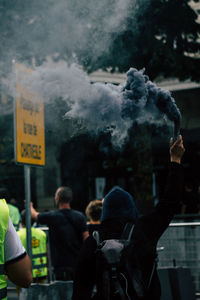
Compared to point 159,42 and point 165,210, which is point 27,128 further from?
point 159,42

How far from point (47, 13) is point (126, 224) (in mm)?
6071

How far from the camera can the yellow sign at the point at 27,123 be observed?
4.70m

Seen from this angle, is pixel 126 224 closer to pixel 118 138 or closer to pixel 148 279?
pixel 148 279

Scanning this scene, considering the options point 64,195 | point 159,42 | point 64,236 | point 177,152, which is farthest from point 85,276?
point 159,42

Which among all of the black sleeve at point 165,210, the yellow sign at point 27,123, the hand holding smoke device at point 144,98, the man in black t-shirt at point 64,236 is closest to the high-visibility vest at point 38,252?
the man in black t-shirt at point 64,236

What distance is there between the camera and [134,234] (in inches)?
105

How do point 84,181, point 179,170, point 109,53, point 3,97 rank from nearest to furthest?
point 179,170
point 109,53
point 3,97
point 84,181

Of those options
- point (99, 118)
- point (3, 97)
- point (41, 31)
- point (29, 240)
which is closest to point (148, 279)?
point (99, 118)

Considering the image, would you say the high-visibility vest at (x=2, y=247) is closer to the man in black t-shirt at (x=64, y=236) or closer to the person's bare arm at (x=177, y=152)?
the person's bare arm at (x=177, y=152)

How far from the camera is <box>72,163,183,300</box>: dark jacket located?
8.70 feet

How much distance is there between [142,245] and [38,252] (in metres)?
3.56

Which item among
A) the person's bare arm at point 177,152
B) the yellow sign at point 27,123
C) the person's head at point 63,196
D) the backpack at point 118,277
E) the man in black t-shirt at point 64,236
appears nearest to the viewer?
the backpack at point 118,277

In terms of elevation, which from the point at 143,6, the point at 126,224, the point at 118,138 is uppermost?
the point at 143,6

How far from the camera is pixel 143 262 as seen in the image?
Answer: 2.64 meters
